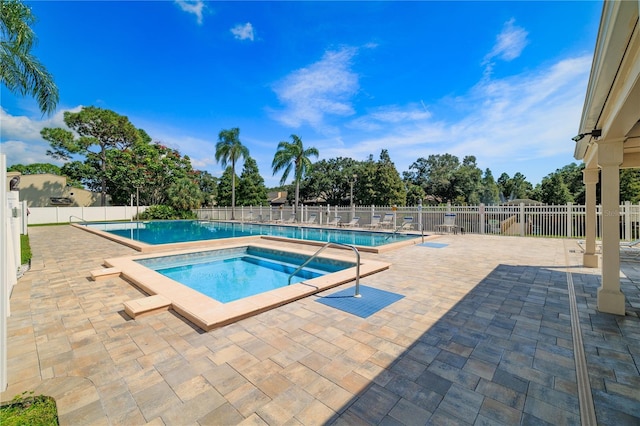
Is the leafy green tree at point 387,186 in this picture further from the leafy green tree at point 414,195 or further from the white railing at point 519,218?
the white railing at point 519,218

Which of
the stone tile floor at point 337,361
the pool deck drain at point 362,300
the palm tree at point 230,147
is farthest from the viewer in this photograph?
the palm tree at point 230,147

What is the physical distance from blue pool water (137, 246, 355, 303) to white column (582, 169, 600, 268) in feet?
17.5

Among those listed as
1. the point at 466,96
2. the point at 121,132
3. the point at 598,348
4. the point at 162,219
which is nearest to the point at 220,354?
the point at 598,348

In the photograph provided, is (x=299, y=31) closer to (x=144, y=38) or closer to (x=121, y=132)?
(x=144, y=38)

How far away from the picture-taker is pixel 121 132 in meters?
30.4

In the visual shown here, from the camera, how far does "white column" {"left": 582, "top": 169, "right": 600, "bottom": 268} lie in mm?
5711

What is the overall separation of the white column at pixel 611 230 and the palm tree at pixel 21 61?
16.4 m

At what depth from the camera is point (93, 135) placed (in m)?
29.2

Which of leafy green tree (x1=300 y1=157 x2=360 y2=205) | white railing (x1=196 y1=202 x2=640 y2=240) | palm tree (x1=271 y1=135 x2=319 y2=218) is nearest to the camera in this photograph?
white railing (x1=196 y1=202 x2=640 y2=240)

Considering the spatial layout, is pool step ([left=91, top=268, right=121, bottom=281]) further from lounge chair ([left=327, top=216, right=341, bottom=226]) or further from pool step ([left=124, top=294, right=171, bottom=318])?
lounge chair ([left=327, top=216, right=341, bottom=226])

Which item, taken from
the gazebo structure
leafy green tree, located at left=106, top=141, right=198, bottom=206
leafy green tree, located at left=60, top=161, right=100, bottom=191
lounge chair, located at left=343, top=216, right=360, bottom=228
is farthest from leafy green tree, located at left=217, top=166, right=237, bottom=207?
the gazebo structure

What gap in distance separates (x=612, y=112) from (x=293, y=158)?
22081 millimetres

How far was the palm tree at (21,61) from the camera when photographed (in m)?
9.09

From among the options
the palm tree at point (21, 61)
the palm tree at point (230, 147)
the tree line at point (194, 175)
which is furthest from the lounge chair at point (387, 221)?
the palm tree at point (230, 147)
